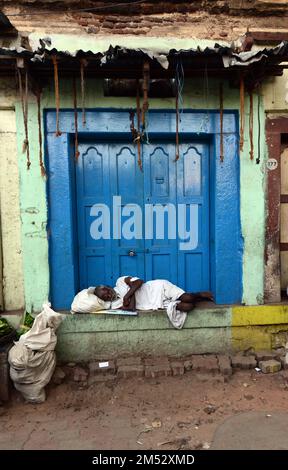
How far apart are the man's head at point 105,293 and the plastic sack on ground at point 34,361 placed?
71 centimetres

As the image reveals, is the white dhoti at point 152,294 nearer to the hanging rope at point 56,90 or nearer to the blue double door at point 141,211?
the blue double door at point 141,211

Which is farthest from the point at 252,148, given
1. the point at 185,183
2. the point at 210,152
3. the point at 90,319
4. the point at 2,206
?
the point at 2,206

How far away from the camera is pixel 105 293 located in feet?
13.1

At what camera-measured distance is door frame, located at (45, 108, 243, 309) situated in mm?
3992

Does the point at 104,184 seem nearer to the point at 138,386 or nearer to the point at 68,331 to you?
the point at 68,331

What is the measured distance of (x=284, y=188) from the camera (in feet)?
14.4

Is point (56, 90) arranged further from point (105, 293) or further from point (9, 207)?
point (105, 293)

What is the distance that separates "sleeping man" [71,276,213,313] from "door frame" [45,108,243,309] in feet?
0.76

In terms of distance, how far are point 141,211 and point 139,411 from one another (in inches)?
91.9

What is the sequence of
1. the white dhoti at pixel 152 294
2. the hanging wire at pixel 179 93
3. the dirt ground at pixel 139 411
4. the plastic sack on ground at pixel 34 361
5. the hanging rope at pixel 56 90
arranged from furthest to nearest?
the white dhoti at pixel 152 294 → the hanging wire at pixel 179 93 → the plastic sack on ground at pixel 34 361 → the hanging rope at pixel 56 90 → the dirt ground at pixel 139 411

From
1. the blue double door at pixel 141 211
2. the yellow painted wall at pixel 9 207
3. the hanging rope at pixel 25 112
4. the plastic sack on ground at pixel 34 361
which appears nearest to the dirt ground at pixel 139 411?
the plastic sack on ground at pixel 34 361

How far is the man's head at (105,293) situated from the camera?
4.01 metres

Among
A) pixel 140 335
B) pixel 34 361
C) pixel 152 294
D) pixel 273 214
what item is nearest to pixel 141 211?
pixel 152 294

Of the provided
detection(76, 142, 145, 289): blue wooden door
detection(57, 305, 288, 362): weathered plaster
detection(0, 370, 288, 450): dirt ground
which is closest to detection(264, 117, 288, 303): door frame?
detection(57, 305, 288, 362): weathered plaster
